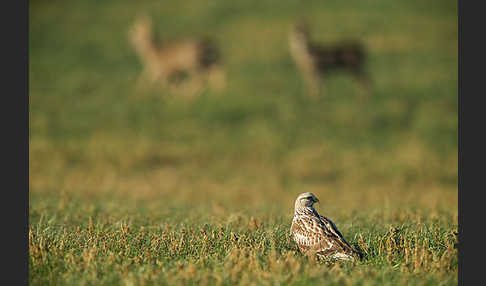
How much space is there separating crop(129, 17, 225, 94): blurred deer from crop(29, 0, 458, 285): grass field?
3.39 ft

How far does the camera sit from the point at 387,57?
29625mm

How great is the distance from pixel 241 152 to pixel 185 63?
6320 mm

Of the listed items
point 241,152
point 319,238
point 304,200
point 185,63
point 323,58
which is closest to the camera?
point 319,238

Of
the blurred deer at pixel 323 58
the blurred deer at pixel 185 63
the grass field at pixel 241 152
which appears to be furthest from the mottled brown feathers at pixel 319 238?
the blurred deer at pixel 185 63

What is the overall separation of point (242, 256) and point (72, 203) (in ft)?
17.5

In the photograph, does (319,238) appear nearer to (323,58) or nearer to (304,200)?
(304,200)

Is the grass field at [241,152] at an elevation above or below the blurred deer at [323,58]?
below

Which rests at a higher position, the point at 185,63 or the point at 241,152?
the point at 185,63

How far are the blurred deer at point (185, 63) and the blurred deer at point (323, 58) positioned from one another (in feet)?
11.7

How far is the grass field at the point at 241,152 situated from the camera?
5.38 m

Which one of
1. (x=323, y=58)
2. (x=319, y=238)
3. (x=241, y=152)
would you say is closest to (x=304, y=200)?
(x=319, y=238)

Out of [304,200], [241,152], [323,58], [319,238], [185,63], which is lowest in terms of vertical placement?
[241,152]

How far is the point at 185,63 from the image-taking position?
23703 mm

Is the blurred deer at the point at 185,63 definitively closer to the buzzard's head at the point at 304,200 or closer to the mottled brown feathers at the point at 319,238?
the buzzard's head at the point at 304,200
